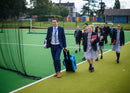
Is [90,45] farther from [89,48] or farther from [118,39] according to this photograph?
[118,39]

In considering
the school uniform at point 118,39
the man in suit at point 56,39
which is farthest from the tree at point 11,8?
the school uniform at point 118,39

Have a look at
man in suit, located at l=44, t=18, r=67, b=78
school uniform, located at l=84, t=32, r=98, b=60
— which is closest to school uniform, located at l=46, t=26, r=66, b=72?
man in suit, located at l=44, t=18, r=67, b=78

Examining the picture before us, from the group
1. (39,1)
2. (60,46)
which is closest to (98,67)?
(60,46)

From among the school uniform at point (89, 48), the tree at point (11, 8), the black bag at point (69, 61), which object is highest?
the tree at point (11, 8)

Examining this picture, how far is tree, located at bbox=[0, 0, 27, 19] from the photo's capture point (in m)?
5.40

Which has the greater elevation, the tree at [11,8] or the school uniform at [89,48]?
the tree at [11,8]

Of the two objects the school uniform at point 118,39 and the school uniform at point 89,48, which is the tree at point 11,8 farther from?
the school uniform at point 118,39

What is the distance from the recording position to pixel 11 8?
568 cm

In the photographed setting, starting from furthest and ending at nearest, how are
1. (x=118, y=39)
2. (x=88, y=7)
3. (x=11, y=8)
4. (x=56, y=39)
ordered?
1. (x=88, y=7)
2. (x=118, y=39)
3. (x=56, y=39)
4. (x=11, y=8)

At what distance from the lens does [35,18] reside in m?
33.7

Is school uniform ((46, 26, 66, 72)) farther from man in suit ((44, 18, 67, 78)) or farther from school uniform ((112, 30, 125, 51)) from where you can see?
school uniform ((112, 30, 125, 51))

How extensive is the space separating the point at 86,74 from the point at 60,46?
1510mm

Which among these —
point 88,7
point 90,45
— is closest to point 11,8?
point 90,45

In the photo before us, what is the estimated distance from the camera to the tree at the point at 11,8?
5.40 m
